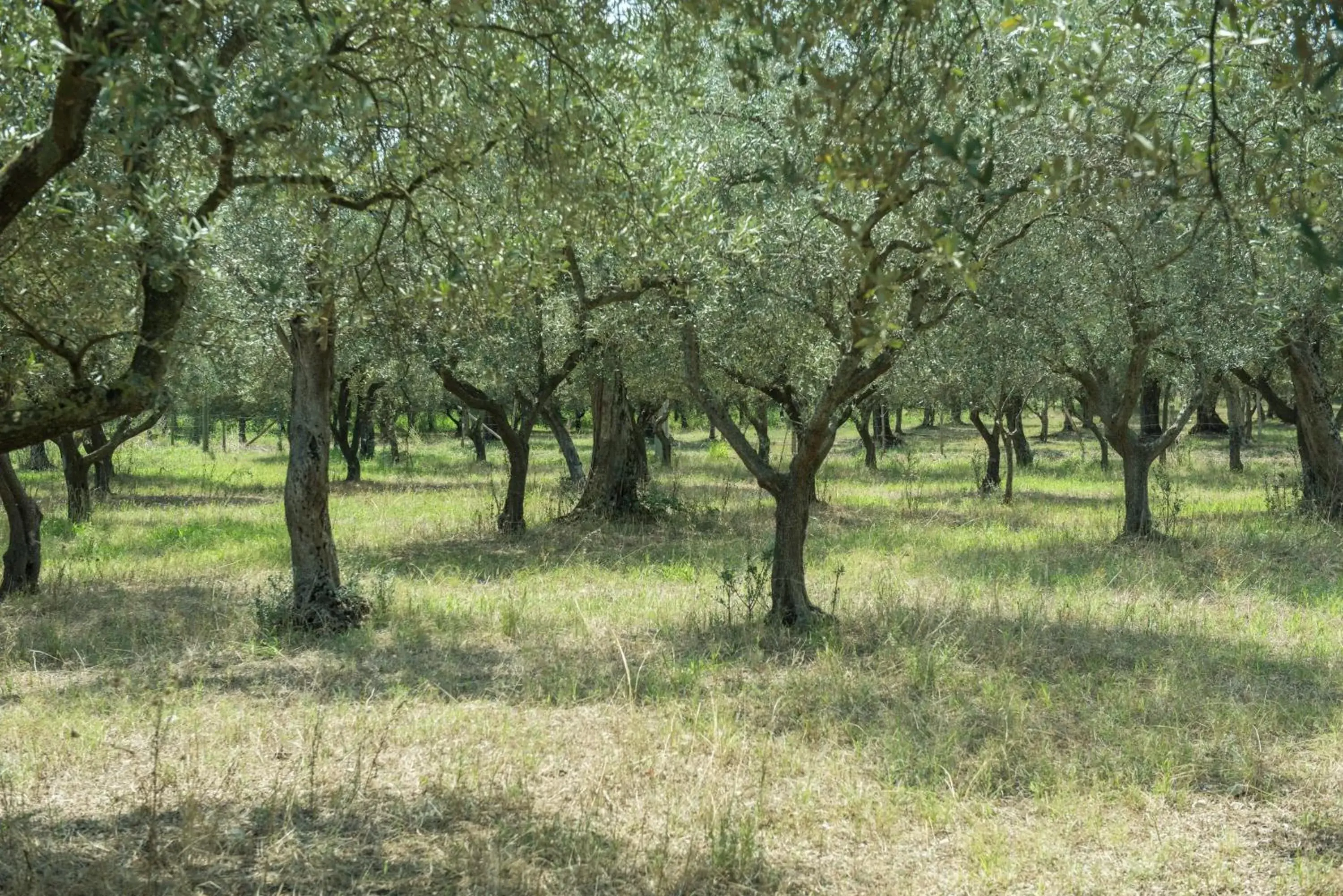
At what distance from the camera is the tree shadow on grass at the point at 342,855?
561 centimetres

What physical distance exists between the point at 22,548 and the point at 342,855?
33.0 ft

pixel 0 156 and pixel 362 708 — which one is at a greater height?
pixel 0 156

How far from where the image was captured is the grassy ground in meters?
6.01

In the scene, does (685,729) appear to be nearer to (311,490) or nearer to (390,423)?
(311,490)

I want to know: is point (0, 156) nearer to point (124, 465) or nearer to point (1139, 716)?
point (1139, 716)

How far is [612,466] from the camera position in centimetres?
2181

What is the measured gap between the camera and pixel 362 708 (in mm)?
8789

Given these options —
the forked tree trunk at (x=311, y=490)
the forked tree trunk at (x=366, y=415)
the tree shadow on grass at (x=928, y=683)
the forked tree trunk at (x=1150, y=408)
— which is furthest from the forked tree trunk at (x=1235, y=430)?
the forked tree trunk at (x=311, y=490)

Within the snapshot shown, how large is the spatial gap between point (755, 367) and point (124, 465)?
3072 cm

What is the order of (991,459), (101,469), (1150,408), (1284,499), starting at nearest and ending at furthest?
(1284,499)
(101,469)
(991,459)
(1150,408)

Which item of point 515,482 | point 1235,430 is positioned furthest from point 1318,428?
point 1235,430

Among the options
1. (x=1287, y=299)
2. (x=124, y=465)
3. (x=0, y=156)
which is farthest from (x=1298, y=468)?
(x=124, y=465)

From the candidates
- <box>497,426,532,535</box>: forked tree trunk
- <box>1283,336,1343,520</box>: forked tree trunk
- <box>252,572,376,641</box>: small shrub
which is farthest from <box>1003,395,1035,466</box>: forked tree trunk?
<box>252,572,376,641</box>: small shrub

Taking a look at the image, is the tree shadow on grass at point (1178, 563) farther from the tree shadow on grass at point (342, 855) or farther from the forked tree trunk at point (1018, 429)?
the tree shadow on grass at point (342, 855)
